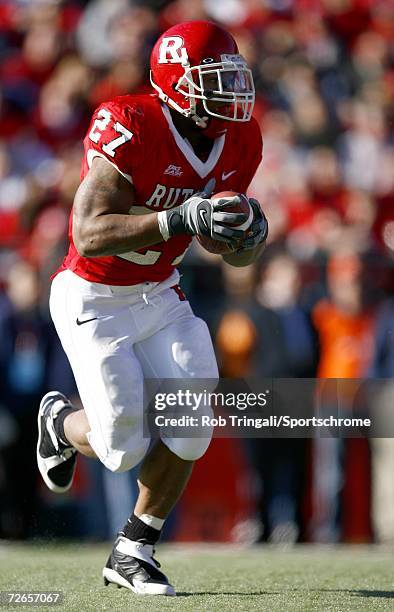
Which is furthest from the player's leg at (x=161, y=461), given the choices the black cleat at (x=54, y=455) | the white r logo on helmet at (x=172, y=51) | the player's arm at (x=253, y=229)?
the white r logo on helmet at (x=172, y=51)

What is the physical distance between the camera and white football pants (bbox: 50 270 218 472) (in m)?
3.95

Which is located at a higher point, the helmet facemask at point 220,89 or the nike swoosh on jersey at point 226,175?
the helmet facemask at point 220,89

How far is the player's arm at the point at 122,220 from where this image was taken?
141 inches

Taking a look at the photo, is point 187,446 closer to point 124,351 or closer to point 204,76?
point 124,351

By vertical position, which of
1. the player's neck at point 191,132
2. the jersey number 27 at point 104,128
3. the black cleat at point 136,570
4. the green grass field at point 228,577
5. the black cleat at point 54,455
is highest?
the jersey number 27 at point 104,128

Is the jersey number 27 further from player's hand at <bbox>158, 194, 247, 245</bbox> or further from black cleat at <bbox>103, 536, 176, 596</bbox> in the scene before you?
black cleat at <bbox>103, 536, 176, 596</bbox>

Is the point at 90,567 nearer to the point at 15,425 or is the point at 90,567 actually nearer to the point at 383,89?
the point at 15,425

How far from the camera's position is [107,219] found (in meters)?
3.66

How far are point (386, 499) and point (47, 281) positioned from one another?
84.1 inches

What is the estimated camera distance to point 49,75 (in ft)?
28.1

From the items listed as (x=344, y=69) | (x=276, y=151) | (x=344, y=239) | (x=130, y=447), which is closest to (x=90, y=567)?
(x=130, y=447)

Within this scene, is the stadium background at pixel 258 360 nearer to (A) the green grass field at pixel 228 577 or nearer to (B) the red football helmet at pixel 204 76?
(A) the green grass field at pixel 228 577

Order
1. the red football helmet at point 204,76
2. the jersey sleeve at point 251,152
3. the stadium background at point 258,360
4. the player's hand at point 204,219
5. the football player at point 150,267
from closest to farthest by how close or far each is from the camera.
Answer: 1. the player's hand at point 204,219
2. the football player at point 150,267
3. the red football helmet at point 204,76
4. the jersey sleeve at point 251,152
5. the stadium background at point 258,360

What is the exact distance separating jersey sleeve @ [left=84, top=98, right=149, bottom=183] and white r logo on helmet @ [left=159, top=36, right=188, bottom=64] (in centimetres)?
25
